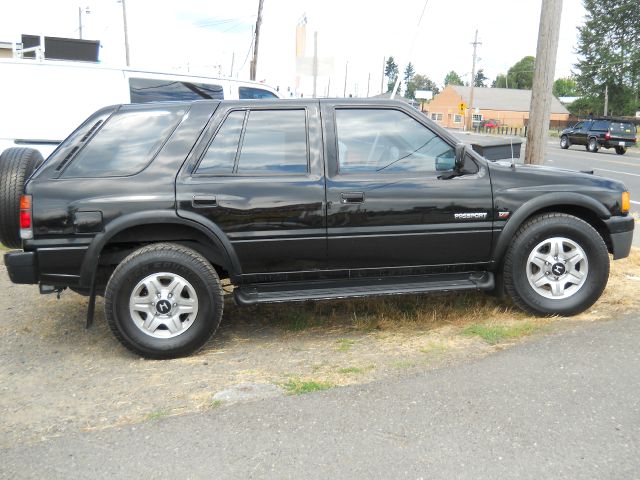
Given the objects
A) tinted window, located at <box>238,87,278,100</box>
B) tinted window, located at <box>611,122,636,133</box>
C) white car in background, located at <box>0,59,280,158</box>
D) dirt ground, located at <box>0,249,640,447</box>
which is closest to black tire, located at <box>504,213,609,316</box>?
dirt ground, located at <box>0,249,640,447</box>

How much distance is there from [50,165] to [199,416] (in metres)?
2.12

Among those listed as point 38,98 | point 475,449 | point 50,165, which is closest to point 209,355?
point 50,165

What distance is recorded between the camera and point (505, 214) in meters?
4.59

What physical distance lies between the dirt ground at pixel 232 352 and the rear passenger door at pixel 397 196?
0.59 meters

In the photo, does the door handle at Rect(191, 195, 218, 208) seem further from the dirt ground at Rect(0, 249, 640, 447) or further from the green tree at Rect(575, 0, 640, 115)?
the green tree at Rect(575, 0, 640, 115)

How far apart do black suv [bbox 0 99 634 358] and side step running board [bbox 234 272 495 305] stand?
0.05 feet

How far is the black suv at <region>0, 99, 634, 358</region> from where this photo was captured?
13.5 ft

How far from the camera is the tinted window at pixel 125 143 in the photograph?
423 cm

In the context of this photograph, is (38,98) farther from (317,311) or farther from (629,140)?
(629,140)

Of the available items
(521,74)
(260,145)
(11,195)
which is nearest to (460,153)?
(260,145)

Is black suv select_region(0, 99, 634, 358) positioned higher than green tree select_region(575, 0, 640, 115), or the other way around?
green tree select_region(575, 0, 640, 115)

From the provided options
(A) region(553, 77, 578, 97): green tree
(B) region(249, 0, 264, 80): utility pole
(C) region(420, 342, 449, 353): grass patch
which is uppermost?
(A) region(553, 77, 578, 97): green tree

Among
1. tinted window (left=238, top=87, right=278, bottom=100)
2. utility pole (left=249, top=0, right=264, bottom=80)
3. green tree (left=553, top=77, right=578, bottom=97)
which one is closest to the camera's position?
tinted window (left=238, top=87, right=278, bottom=100)

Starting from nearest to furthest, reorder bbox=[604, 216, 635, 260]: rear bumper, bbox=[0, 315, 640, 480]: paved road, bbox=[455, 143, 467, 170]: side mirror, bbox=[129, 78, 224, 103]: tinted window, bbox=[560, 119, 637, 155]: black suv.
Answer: bbox=[0, 315, 640, 480]: paved road < bbox=[455, 143, 467, 170]: side mirror < bbox=[604, 216, 635, 260]: rear bumper < bbox=[129, 78, 224, 103]: tinted window < bbox=[560, 119, 637, 155]: black suv
